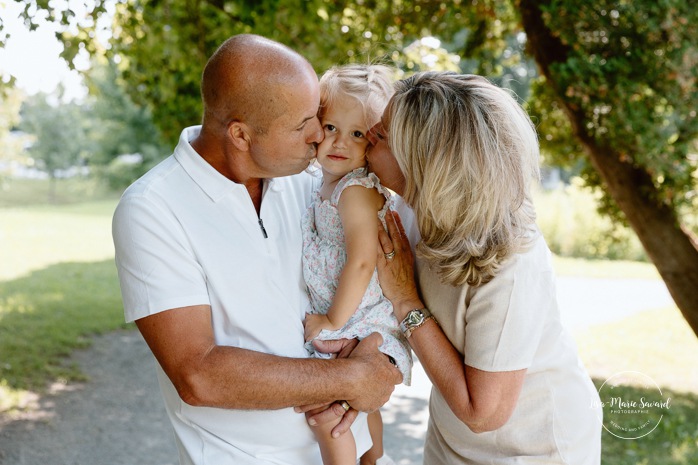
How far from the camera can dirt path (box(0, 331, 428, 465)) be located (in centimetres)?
564

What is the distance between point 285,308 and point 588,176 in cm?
553

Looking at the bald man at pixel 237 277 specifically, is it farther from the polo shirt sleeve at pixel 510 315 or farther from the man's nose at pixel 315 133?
the polo shirt sleeve at pixel 510 315

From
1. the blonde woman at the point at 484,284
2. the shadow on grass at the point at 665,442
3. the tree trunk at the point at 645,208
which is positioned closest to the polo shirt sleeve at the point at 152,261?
the blonde woman at the point at 484,284

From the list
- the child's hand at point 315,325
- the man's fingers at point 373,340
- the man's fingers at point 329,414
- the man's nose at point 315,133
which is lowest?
the man's fingers at point 329,414

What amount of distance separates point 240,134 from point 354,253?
61 centimetres

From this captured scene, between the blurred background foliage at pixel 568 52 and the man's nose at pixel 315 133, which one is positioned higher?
the man's nose at pixel 315 133

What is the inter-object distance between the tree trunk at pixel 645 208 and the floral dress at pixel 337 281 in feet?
11.5

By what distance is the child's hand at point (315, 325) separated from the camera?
259 cm

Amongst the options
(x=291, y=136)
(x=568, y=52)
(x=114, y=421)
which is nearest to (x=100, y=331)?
(x=114, y=421)

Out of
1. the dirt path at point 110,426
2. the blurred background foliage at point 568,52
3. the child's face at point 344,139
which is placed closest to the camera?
the child's face at point 344,139

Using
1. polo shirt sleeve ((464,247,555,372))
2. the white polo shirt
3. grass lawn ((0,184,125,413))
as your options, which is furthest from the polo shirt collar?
grass lawn ((0,184,125,413))

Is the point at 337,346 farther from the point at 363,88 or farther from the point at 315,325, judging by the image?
the point at 363,88

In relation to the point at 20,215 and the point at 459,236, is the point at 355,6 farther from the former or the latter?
Answer: the point at 20,215

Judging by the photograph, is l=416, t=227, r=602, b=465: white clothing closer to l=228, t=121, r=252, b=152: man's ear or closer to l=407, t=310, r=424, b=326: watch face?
l=407, t=310, r=424, b=326: watch face
